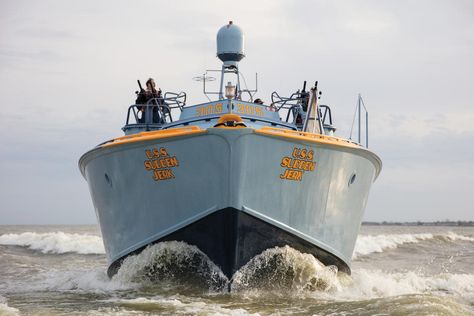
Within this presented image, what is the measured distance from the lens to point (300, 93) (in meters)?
12.3

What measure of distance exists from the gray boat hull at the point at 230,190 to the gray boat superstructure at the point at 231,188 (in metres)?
0.01

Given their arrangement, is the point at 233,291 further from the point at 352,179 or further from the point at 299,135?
the point at 352,179

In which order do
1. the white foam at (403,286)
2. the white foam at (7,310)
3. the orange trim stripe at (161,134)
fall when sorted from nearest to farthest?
the white foam at (7,310), the orange trim stripe at (161,134), the white foam at (403,286)

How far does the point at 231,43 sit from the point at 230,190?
16.3 ft

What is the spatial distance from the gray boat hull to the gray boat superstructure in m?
0.01

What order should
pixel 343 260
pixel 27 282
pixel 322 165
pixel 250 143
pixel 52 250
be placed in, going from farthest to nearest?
pixel 52 250 < pixel 27 282 < pixel 343 260 < pixel 322 165 < pixel 250 143

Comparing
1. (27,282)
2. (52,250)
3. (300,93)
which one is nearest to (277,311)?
(300,93)

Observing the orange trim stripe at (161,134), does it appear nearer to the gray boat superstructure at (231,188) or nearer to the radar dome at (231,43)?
the gray boat superstructure at (231,188)

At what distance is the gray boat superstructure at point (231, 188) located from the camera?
8445 millimetres

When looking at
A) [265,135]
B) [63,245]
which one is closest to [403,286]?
[265,135]

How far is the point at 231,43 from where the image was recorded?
12648 mm

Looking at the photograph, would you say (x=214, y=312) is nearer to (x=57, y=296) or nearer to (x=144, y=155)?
(x=144, y=155)

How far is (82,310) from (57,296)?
180 centimetres

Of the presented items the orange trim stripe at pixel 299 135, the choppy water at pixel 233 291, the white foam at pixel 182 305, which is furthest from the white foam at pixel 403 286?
the orange trim stripe at pixel 299 135
